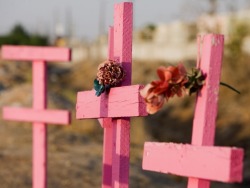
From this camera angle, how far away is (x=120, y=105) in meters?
3.62

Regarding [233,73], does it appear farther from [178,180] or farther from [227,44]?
[178,180]

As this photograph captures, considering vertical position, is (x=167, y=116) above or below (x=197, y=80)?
below

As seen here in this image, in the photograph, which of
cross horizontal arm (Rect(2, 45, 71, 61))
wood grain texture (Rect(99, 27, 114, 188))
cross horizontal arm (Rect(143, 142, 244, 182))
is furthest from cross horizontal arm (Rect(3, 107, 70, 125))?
cross horizontal arm (Rect(143, 142, 244, 182))

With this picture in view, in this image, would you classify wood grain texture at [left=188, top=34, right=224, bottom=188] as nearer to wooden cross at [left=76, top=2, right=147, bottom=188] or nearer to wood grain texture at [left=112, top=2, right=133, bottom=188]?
wooden cross at [left=76, top=2, right=147, bottom=188]

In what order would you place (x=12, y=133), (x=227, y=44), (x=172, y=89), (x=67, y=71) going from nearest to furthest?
(x=172, y=89) < (x=12, y=133) < (x=227, y=44) < (x=67, y=71)

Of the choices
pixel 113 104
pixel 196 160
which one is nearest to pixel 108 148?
pixel 113 104

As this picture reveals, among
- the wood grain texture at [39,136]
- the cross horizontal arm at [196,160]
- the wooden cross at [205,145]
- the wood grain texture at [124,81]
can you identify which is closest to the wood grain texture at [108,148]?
the wood grain texture at [124,81]

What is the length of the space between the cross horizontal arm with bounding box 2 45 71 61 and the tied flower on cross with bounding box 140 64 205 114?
2854mm

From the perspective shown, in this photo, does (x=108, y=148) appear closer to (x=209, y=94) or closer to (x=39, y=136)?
(x=209, y=94)

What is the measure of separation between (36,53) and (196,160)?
3280 millimetres

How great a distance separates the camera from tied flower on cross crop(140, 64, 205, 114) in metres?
2.94

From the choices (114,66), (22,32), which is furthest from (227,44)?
(22,32)

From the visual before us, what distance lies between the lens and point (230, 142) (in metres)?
Answer: 19.7

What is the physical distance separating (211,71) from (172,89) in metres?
0.20
